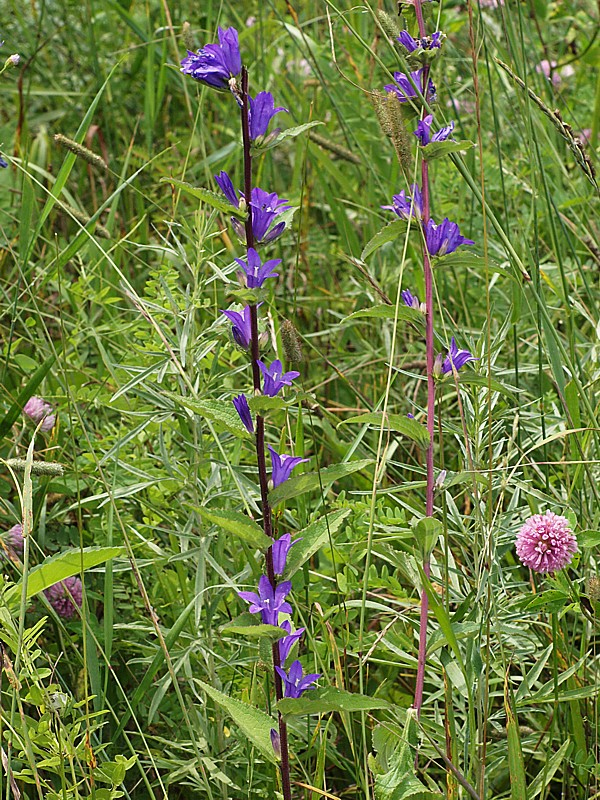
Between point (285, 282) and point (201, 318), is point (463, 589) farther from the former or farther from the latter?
point (285, 282)

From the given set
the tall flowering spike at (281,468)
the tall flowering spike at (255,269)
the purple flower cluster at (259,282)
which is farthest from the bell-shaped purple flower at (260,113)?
the tall flowering spike at (281,468)

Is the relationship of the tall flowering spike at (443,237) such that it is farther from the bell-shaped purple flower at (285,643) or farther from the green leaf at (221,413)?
the bell-shaped purple flower at (285,643)

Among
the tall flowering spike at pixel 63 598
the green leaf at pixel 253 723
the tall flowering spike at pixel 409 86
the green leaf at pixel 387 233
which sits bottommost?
the tall flowering spike at pixel 63 598

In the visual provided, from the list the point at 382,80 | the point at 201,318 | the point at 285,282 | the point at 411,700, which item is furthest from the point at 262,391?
the point at 382,80

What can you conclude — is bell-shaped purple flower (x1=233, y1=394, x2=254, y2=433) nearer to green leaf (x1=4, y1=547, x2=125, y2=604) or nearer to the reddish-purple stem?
the reddish-purple stem

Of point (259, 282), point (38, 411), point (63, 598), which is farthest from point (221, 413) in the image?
point (38, 411)

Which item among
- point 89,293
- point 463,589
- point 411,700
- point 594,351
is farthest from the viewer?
point 89,293

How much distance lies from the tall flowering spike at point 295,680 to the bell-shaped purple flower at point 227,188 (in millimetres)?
498

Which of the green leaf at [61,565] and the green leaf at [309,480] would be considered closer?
the green leaf at [309,480]

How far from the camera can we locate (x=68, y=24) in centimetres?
298

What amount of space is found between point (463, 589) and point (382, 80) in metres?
1.67

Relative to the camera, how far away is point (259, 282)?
38.6 inches

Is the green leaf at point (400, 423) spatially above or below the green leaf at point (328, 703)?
above

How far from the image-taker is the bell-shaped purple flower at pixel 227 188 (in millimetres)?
946
